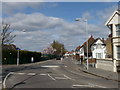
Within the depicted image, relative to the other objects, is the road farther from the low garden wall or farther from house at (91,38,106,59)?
house at (91,38,106,59)

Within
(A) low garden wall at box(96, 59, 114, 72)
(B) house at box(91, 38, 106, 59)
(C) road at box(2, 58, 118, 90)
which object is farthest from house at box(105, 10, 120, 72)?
(B) house at box(91, 38, 106, 59)

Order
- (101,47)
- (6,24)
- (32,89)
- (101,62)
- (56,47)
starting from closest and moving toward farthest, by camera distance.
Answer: (32,89)
(101,62)
(6,24)
(101,47)
(56,47)

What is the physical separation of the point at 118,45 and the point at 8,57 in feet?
76.1

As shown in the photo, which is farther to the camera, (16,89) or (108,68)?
(108,68)

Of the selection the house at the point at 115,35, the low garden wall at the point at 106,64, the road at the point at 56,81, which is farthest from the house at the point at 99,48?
the road at the point at 56,81

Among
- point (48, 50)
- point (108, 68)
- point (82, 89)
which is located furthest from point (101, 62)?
point (48, 50)

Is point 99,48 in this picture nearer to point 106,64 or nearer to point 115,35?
point 106,64

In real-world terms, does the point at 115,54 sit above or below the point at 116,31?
below

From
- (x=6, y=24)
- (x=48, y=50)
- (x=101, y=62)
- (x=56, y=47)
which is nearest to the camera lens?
(x=101, y=62)

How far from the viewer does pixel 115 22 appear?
25703mm

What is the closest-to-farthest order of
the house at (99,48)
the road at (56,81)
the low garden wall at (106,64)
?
the road at (56,81) → the low garden wall at (106,64) → the house at (99,48)

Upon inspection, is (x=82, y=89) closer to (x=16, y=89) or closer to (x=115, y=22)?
(x=16, y=89)

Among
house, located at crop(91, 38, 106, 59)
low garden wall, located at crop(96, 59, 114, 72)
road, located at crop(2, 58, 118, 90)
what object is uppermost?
house, located at crop(91, 38, 106, 59)

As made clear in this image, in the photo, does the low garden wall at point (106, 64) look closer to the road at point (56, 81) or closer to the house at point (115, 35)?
the house at point (115, 35)
